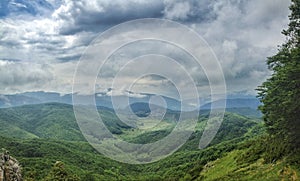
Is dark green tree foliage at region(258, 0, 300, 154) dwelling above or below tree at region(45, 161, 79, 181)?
above

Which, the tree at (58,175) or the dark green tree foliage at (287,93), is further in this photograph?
the tree at (58,175)

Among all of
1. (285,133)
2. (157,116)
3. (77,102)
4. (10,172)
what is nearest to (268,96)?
(285,133)

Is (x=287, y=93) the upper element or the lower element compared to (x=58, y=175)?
upper

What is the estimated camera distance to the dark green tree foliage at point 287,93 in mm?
41688

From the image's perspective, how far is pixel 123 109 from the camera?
138 ft

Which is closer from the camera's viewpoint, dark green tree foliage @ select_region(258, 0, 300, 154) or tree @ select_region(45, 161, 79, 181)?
dark green tree foliage @ select_region(258, 0, 300, 154)

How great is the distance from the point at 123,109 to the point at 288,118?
22313 mm

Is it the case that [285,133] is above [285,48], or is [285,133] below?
below

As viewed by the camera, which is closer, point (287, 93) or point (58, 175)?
point (287, 93)

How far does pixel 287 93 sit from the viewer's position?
42.7 meters

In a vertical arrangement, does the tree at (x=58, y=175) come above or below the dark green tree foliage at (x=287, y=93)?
below

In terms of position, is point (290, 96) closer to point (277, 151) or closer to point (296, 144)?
point (296, 144)

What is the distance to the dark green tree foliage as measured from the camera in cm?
4169

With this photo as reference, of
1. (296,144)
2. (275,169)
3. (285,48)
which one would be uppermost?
(285,48)
